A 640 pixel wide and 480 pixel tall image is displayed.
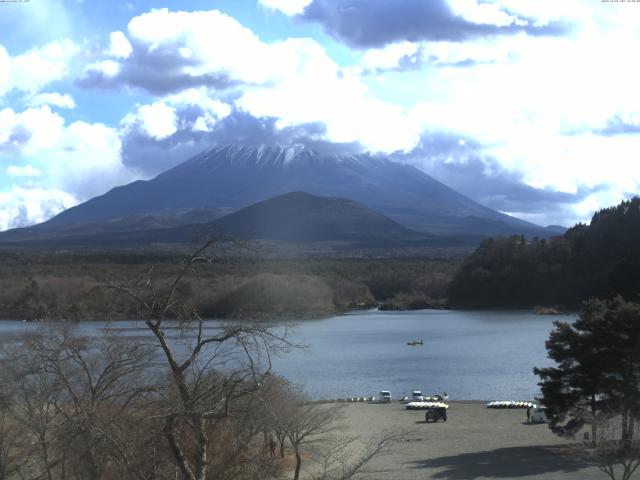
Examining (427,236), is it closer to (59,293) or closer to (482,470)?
(59,293)

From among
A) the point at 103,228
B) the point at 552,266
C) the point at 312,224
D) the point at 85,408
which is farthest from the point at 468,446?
the point at 312,224

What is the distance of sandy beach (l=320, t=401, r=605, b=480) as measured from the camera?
64.3ft

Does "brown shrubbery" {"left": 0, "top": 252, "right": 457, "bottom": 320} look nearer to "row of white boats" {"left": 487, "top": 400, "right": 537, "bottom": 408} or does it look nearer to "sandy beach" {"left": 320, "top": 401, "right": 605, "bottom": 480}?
"sandy beach" {"left": 320, "top": 401, "right": 605, "bottom": 480}

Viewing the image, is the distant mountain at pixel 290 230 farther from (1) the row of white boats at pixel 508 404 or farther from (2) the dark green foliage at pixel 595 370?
(2) the dark green foliage at pixel 595 370

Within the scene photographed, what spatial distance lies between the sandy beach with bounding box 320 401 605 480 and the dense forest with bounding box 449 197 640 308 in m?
58.9

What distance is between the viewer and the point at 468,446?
77.8ft

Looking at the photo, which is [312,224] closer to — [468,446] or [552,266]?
[552,266]

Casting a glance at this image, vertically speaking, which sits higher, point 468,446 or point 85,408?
point 85,408

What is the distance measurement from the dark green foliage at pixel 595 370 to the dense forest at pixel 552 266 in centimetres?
6608

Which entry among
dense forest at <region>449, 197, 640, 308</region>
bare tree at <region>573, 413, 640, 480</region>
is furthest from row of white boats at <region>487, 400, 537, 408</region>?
dense forest at <region>449, 197, 640, 308</region>

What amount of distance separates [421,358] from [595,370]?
96.8 ft

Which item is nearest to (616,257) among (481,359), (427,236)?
(481,359)

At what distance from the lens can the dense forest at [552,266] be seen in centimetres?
8912

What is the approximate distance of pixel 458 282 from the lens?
A: 322ft
